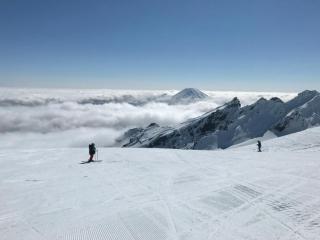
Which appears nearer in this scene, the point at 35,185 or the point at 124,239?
the point at 124,239

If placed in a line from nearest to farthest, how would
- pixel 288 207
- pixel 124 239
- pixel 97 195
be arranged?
1. pixel 124 239
2. pixel 288 207
3. pixel 97 195

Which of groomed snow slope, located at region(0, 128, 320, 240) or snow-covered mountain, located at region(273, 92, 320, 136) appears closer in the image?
groomed snow slope, located at region(0, 128, 320, 240)

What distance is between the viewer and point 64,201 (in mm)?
13180

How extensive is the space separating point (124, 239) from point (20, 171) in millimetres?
13700

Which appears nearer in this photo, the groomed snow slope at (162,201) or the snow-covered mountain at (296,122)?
the groomed snow slope at (162,201)

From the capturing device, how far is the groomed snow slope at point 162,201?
9820 millimetres

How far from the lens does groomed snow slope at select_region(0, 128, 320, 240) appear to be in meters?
9.82

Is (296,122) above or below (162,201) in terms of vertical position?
below

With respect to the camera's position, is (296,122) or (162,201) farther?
(296,122)

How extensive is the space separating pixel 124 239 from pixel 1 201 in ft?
22.9

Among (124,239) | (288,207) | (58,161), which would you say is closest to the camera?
(124,239)

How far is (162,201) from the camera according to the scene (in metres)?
12.9

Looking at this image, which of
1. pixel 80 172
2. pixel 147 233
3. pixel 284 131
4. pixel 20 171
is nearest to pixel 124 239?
pixel 147 233

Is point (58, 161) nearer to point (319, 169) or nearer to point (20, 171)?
point (20, 171)
